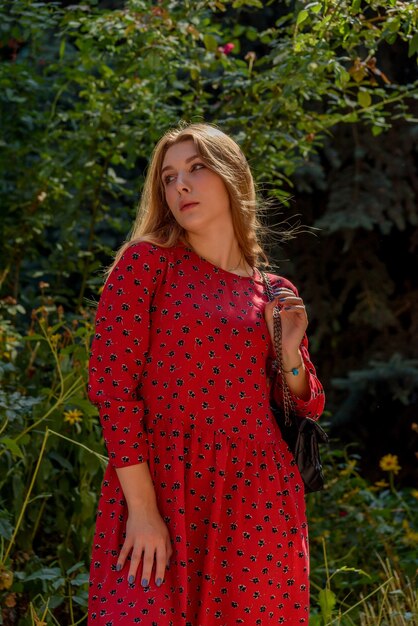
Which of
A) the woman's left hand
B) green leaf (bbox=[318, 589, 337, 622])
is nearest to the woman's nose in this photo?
the woman's left hand

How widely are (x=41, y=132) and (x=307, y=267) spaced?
1.79 m

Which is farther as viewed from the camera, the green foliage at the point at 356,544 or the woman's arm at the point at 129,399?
the green foliage at the point at 356,544

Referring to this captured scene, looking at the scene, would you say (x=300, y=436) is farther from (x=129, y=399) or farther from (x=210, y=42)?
(x=210, y=42)

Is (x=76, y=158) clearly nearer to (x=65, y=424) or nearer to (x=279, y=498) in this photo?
(x=65, y=424)

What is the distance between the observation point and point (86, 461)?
9.67 ft

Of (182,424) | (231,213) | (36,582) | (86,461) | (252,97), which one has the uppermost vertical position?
(252,97)

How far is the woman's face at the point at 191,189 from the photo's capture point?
7.25 feet

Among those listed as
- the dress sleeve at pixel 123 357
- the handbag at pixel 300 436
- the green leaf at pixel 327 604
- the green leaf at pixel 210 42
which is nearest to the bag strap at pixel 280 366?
the handbag at pixel 300 436

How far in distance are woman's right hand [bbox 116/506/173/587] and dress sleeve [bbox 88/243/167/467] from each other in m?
0.10

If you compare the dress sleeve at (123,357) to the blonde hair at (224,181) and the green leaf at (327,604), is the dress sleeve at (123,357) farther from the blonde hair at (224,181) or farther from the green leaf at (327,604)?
the green leaf at (327,604)

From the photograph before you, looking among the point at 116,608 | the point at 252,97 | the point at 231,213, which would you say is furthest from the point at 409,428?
the point at 116,608

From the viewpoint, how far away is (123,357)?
6.65 ft

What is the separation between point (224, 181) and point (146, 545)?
79cm

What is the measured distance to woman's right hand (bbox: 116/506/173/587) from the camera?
1.96 m
